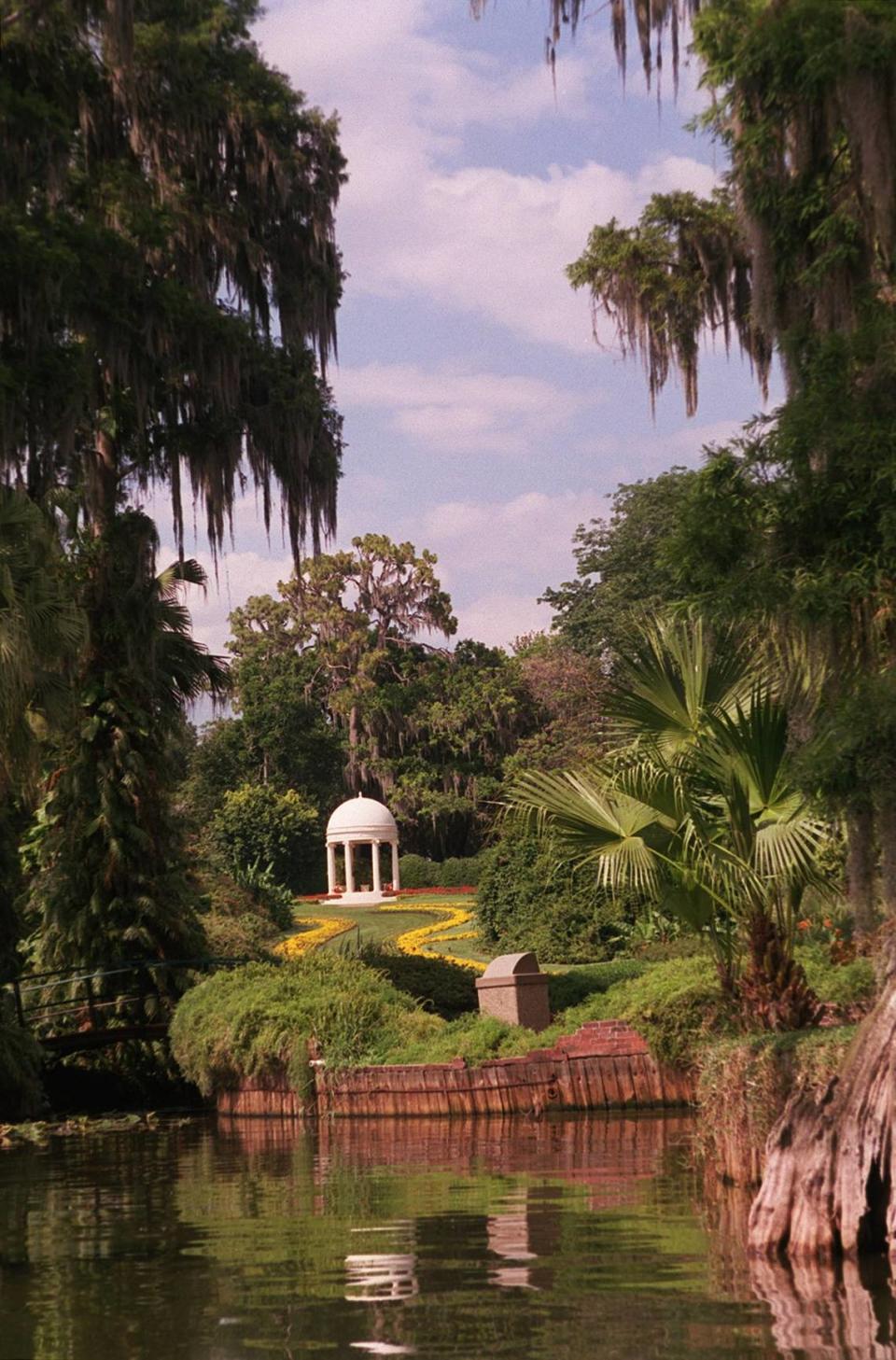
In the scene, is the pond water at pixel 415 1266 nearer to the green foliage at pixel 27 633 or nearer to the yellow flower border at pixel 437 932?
the green foliage at pixel 27 633

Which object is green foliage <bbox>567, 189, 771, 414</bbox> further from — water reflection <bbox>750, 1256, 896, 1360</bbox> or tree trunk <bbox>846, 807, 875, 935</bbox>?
water reflection <bbox>750, 1256, 896, 1360</bbox>

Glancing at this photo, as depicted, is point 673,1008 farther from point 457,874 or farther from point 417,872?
point 417,872

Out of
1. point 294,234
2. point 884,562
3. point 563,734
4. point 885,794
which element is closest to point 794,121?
point 884,562

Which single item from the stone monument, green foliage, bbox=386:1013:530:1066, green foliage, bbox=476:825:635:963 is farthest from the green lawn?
green foliage, bbox=386:1013:530:1066

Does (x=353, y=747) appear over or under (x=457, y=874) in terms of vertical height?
over

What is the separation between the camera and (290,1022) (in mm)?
20953

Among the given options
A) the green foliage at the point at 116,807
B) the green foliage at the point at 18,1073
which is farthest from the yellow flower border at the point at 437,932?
the green foliage at the point at 18,1073

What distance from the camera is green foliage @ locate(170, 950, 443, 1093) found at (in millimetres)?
20656

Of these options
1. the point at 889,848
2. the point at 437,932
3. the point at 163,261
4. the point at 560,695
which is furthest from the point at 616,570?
the point at 889,848

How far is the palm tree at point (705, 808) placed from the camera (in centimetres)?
1193

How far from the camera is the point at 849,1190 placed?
8469mm

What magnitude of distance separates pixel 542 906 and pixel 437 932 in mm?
9447

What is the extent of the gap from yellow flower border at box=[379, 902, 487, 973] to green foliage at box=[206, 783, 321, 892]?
30.1ft

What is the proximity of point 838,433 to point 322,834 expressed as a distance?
186 feet
